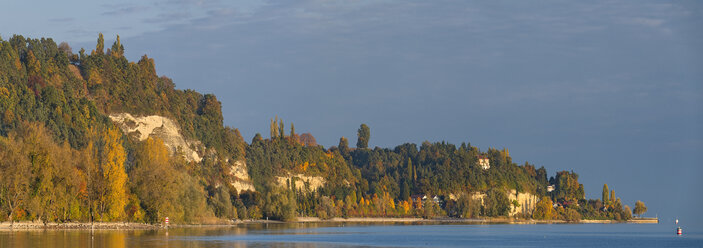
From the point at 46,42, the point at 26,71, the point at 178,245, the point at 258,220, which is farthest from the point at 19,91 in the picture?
the point at 178,245

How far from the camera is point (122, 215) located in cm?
11275

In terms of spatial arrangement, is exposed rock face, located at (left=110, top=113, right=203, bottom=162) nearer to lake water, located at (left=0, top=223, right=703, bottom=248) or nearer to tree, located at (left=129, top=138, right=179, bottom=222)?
tree, located at (left=129, top=138, right=179, bottom=222)

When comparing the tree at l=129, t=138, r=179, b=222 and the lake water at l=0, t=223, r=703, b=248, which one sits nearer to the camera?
the lake water at l=0, t=223, r=703, b=248

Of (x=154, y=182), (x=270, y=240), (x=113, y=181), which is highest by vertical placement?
(x=113, y=181)

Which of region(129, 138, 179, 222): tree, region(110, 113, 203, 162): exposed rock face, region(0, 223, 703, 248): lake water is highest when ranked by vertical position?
region(110, 113, 203, 162): exposed rock face

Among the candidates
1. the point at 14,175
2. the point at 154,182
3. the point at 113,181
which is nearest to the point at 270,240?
the point at 14,175

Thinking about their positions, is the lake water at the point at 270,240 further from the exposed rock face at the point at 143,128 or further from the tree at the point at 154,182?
the exposed rock face at the point at 143,128

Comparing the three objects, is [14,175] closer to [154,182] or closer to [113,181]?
[113,181]

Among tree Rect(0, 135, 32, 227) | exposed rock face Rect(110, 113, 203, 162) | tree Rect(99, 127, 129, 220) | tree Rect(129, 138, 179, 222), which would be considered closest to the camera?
tree Rect(0, 135, 32, 227)

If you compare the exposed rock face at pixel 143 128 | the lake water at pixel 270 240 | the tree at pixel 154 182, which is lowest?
the lake water at pixel 270 240

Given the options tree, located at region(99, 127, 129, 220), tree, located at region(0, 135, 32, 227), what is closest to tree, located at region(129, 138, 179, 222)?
tree, located at region(99, 127, 129, 220)

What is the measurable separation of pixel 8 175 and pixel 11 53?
89838 millimetres

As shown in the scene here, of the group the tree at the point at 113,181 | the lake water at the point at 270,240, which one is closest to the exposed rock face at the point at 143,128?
the tree at the point at 113,181

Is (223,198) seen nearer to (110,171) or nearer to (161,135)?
(161,135)
